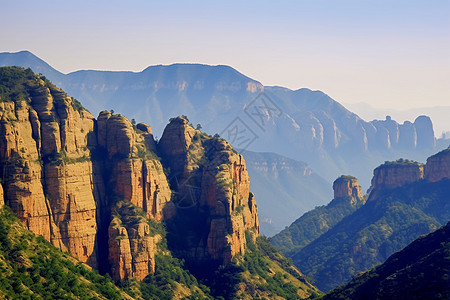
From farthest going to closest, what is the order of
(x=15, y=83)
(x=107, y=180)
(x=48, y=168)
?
(x=107, y=180) → (x=15, y=83) → (x=48, y=168)

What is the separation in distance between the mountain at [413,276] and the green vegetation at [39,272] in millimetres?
38285

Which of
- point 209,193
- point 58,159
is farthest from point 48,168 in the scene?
point 209,193

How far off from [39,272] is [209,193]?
46193mm

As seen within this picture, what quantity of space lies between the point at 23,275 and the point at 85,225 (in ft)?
72.2

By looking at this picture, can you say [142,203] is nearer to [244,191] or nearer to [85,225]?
[85,225]

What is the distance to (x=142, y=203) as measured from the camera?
132250 mm

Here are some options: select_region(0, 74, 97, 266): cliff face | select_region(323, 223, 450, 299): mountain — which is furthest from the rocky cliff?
select_region(323, 223, 450, 299): mountain

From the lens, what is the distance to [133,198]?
130 meters

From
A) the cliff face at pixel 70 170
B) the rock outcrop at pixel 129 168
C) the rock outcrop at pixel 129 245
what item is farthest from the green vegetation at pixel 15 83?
the rock outcrop at pixel 129 245

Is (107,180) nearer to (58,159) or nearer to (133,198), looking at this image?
(133,198)

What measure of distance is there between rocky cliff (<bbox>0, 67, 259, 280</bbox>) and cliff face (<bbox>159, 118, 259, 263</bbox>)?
0.20 meters

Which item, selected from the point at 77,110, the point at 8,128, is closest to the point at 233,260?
the point at 77,110

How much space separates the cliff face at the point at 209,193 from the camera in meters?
135

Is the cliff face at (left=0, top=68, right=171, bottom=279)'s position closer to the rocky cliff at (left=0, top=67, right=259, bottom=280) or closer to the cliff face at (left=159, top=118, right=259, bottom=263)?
the rocky cliff at (left=0, top=67, right=259, bottom=280)
